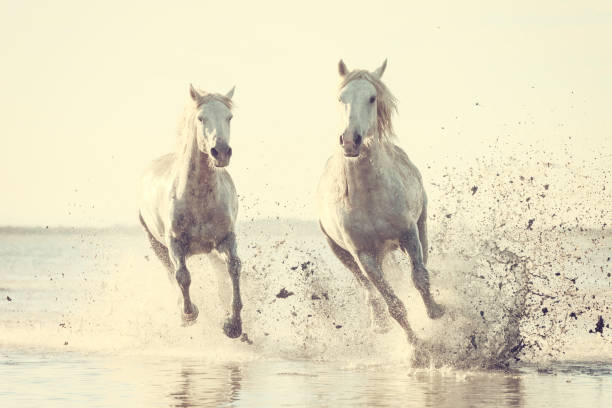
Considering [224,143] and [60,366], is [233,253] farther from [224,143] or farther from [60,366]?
[60,366]

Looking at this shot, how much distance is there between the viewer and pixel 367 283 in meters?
12.8

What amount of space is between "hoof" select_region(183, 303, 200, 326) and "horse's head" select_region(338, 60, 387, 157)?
291cm

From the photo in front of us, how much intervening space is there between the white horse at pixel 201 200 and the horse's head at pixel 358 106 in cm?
141

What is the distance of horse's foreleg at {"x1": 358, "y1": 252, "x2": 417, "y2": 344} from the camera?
11102 millimetres

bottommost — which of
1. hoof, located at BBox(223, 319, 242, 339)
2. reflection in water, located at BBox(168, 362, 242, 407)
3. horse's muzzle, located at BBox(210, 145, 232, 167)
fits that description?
reflection in water, located at BBox(168, 362, 242, 407)

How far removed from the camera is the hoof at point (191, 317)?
503 inches

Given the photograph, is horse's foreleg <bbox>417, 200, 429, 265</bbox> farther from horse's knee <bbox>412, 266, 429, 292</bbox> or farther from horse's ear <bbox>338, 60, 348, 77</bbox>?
horse's ear <bbox>338, 60, 348, 77</bbox>

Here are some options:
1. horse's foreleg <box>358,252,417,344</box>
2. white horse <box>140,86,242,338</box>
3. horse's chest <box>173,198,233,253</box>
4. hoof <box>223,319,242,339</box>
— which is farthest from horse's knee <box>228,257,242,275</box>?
horse's foreleg <box>358,252,417,344</box>

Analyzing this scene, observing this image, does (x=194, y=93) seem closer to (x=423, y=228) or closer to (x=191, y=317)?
(x=191, y=317)

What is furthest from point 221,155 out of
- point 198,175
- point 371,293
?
point 371,293

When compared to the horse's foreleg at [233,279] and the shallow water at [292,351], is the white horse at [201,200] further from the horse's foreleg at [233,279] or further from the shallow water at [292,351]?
the shallow water at [292,351]

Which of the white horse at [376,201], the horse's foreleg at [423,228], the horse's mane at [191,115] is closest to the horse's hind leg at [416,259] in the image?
the white horse at [376,201]

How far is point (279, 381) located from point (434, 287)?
2.45 meters

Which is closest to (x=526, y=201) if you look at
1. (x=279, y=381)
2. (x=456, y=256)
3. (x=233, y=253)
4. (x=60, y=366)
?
(x=456, y=256)
